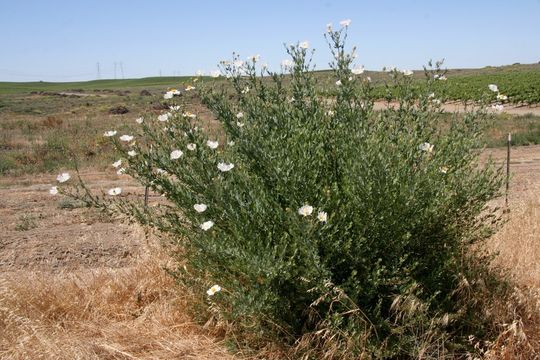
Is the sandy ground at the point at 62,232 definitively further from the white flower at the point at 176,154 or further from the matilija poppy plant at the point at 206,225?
the matilija poppy plant at the point at 206,225

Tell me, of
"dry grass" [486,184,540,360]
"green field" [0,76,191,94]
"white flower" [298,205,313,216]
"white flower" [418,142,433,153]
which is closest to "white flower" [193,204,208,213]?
"white flower" [298,205,313,216]

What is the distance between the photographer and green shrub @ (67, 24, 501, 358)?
3027 millimetres

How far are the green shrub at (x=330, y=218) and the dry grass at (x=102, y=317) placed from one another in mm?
282

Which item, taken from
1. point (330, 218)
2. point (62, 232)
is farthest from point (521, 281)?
point (62, 232)

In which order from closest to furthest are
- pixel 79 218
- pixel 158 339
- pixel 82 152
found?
1. pixel 158 339
2. pixel 79 218
3. pixel 82 152

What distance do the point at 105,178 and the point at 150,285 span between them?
1123 cm

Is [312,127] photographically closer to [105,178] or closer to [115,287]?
[115,287]

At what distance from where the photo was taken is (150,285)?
4.22 meters

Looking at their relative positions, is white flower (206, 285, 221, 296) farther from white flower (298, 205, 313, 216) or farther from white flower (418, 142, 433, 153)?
white flower (418, 142, 433, 153)

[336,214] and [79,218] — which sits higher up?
[336,214]

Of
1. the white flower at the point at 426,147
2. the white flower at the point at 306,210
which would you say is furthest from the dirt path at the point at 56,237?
the white flower at the point at 426,147

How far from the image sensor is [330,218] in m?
2.87

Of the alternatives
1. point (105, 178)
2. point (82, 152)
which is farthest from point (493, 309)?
point (82, 152)

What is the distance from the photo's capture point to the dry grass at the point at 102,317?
3328 mm
